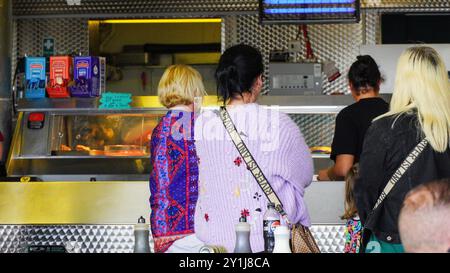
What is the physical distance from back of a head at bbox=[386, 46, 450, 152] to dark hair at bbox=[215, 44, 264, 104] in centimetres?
59

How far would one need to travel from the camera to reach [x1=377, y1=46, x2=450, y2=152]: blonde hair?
342 cm

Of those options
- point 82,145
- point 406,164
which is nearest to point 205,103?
point 82,145

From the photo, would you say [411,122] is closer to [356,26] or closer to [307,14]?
[307,14]

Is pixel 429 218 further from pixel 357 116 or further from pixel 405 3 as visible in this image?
pixel 405 3

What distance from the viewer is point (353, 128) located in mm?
4605

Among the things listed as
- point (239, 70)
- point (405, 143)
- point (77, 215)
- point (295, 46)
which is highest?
point (295, 46)

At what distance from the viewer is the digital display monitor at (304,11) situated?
7535mm

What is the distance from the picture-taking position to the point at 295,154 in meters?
3.42

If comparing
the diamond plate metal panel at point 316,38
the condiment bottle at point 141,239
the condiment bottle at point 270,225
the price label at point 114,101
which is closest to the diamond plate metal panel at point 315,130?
the diamond plate metal panel at point 316,38

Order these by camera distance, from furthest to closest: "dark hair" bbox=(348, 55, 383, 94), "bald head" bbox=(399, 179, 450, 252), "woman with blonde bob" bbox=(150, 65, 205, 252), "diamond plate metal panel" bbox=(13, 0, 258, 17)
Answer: "diamond plate metal panel" bbox=(13, 0, 258, 17) < "dark hair" bbox=(348, 55, 383, 94) < "woman with blonde bob" bbox=(150, 65, 205, 252) < "bald head" bbox=(399, 179, 450, 252)

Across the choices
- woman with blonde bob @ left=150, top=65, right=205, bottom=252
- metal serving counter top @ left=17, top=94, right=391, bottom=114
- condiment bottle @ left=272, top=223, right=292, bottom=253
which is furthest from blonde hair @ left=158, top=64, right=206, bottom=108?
metal serving counter top @ left=17, top=94, right=391, bottom=114

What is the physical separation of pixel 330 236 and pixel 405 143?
191 cm

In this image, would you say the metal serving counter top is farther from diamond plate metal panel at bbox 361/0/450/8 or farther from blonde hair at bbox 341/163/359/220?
blonde hair at bbox 341/163/359/220

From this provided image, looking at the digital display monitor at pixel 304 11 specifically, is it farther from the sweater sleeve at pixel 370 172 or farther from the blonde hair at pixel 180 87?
the sweater sleeve at pixel 370 172
